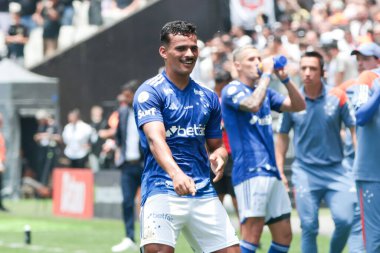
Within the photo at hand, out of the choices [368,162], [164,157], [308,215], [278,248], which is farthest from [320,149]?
[164,157]

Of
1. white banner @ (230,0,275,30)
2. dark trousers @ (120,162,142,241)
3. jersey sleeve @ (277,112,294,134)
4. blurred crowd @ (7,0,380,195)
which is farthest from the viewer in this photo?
white banner @ (230,0,275,30)

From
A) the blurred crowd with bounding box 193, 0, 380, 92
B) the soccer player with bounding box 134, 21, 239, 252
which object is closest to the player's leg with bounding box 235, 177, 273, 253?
the soccer player with bounding box 134, 21, 239, 252

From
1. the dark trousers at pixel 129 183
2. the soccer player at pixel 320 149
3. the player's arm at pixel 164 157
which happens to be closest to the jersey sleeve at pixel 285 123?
the soccer player at pixel 320 149

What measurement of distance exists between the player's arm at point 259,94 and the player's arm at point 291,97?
11cm

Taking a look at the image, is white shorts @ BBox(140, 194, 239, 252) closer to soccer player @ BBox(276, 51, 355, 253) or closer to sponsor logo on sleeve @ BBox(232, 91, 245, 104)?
sponsor logo on sleeve @ BBox(232, 91, 245, 104)

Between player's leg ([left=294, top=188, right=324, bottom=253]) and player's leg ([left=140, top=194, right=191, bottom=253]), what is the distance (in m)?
3.61

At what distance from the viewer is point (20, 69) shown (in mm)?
29516

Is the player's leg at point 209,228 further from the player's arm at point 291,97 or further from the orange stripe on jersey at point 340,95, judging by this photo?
the orange stripe on jersey at point 340,95

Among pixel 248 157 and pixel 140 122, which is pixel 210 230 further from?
pixel 248 157

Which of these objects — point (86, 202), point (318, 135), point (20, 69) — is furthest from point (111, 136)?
point (318, 135)

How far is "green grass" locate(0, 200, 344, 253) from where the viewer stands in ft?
52.5

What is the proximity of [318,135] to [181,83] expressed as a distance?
12.6ft

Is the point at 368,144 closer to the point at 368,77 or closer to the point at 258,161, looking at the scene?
the point at 368,77

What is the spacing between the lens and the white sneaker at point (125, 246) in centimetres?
1581
